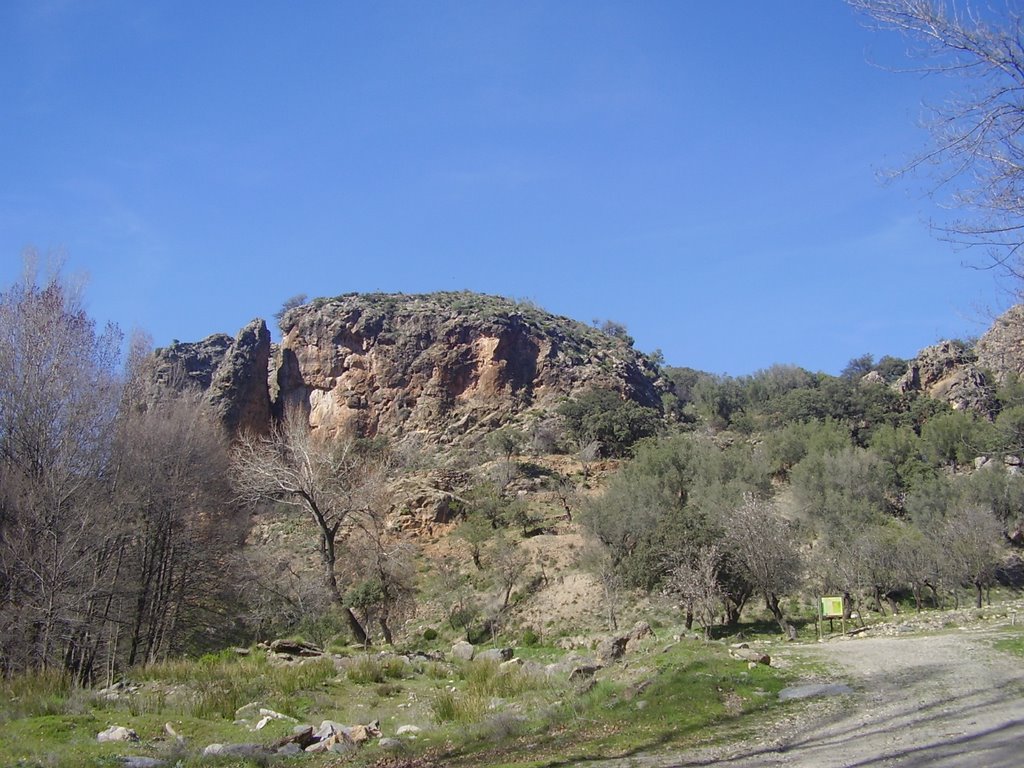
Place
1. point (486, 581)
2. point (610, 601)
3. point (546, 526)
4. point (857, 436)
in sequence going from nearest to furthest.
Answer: point (610, 601)
point (486, 581)
point (546, 526)
point (857, 436)

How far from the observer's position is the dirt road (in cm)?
698

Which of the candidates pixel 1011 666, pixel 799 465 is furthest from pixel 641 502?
pixel 1011 666

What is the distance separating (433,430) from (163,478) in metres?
47.9

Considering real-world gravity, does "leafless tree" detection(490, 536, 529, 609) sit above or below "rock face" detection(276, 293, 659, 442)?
below

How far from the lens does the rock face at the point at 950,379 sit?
6575 centimetres

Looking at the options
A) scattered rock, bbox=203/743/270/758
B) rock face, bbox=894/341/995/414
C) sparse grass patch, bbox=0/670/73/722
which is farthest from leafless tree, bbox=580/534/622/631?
rock face, bbox=894/341/995/414

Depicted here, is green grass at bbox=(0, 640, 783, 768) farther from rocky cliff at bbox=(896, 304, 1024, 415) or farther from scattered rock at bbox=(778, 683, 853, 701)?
rocky cliff at bbox=(896, 304, 1024, 415)

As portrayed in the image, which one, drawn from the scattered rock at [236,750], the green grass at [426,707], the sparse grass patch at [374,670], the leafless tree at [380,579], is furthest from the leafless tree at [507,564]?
the scattered rock at [236,750]

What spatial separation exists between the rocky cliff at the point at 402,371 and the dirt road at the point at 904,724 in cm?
5673

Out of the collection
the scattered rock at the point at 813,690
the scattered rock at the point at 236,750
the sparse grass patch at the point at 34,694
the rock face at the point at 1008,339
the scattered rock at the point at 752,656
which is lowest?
the scattered rock at the point at 813,690

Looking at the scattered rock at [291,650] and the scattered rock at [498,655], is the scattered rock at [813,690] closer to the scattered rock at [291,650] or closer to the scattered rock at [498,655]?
the scattered rock at [498,655]

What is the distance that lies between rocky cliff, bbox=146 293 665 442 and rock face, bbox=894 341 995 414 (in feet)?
90.5

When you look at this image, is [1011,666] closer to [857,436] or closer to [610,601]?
[610,601]

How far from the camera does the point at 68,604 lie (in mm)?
15133
